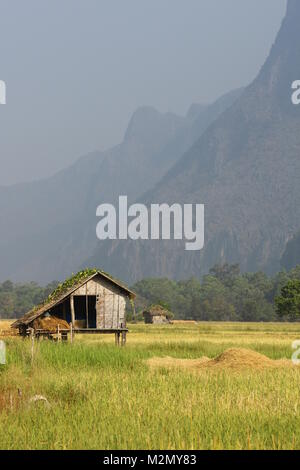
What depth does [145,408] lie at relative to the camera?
53.1ft

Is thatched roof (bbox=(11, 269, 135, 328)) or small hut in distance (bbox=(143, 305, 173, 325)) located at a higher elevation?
thatched roof (bbox=(11, 269, 135, 328))

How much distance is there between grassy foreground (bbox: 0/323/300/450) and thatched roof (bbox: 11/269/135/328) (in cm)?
1629

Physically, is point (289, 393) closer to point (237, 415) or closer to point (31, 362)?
point (237, 415)

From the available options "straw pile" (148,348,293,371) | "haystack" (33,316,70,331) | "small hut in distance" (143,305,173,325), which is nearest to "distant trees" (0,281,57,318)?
"small hut in distance" (143,305,173,325)

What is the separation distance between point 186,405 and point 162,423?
106 inches

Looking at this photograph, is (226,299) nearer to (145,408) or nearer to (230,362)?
(230,362)

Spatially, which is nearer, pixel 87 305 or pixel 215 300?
pixel 87 305

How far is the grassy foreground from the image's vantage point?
42.3ft

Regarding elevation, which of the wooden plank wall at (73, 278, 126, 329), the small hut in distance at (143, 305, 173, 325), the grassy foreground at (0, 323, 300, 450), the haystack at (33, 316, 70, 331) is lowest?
the small hut in distance at (143, 305, 173, 325)

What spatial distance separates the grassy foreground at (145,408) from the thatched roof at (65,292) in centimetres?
1629

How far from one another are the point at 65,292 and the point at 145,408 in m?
29.3

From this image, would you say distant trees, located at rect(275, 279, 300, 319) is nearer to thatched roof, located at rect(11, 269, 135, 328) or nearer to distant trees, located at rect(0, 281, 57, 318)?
thatched roof, located at rect(11, 269, 135, 328)

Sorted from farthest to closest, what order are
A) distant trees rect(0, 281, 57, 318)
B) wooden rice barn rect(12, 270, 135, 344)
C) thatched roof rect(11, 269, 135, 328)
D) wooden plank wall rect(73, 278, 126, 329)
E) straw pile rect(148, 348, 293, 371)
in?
distant trees rect(0, 281, 57, 318)
wooden plank wall rect(73, 278, 126, 329)
wooden rice barn rect(12, 270, 135, 344)
thatched roof rect(11, 269, 135, 328)
straw pile rect(148, 348, 293, 371)


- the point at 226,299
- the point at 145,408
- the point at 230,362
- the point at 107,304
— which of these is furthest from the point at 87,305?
the point at 226,299
